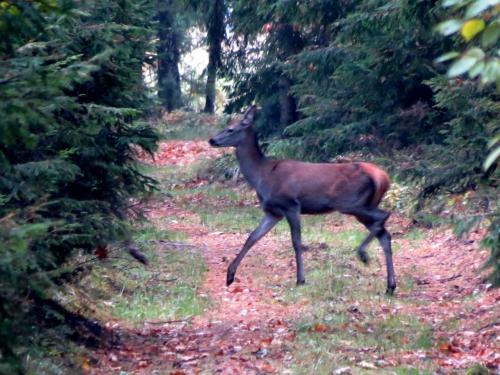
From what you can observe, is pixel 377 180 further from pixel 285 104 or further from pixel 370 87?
pixel 285 104

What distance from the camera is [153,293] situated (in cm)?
1187

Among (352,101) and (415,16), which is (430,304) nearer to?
(415,16)

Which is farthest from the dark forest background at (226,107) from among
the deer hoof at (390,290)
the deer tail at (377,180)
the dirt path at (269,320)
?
the deer hoof at (390,290)

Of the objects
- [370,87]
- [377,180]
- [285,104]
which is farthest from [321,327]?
[285,104]

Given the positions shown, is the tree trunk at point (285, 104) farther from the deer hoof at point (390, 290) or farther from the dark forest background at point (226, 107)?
the deer hoof at point (390, 290)

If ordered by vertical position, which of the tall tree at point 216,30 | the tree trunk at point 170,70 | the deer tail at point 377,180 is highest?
the tall tree at point 216,30

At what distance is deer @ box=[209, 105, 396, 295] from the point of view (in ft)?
42.0

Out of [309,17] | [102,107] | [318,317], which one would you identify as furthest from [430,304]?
[309,17]

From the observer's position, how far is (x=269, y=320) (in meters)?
10.2

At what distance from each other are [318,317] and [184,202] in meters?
13.2

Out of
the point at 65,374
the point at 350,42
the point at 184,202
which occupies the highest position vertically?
the point at 350,42

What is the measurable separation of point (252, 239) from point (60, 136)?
16.9ft

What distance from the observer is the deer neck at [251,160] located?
1355cm

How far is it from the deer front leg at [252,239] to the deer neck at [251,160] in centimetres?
62
